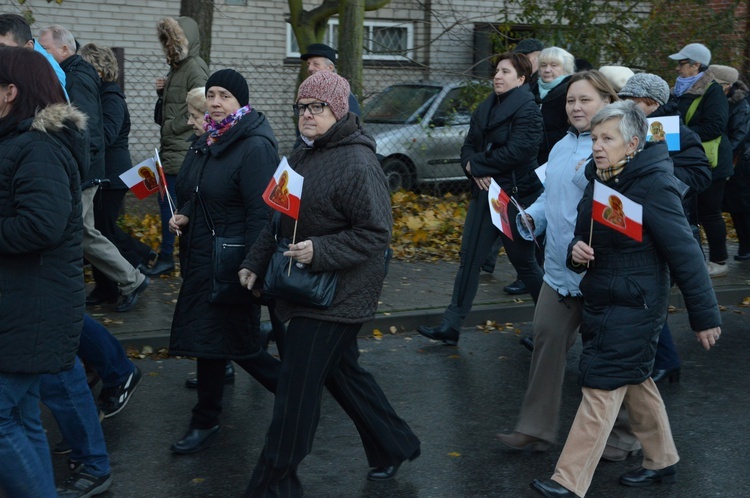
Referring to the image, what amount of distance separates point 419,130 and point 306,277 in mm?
8627

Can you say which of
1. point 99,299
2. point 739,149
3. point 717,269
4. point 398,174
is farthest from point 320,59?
point 398,174

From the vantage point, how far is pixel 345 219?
4129mm

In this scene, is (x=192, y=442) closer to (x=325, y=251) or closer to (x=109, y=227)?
(x=325, y=251)

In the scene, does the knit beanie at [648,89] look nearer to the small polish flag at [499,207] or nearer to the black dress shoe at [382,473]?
the small polish flag at [499,207]

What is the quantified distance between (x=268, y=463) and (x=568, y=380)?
9.04 feet

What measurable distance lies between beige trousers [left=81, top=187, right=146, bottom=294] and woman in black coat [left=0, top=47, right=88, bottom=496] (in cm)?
314

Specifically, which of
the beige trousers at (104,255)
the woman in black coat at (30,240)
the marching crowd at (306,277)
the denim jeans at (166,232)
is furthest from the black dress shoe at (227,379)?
the denim jeans at (166,232)

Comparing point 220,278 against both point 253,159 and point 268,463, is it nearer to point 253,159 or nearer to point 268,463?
point 253,159

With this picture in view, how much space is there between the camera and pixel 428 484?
183 inches

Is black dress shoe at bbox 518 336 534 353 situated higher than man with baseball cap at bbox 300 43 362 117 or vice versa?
man with baseball cap at bbox 300 43 362 117

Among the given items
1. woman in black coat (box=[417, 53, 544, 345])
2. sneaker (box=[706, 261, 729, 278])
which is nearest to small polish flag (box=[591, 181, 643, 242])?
woman in black coat (box=[417, 53, 544, 345])

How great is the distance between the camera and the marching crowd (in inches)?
147

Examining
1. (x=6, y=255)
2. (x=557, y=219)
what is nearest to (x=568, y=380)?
(x=557, y=219)

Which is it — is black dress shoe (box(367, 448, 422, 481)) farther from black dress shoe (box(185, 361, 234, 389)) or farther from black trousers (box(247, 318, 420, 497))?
black dress shoe (box(185, 361, 234, 389))
